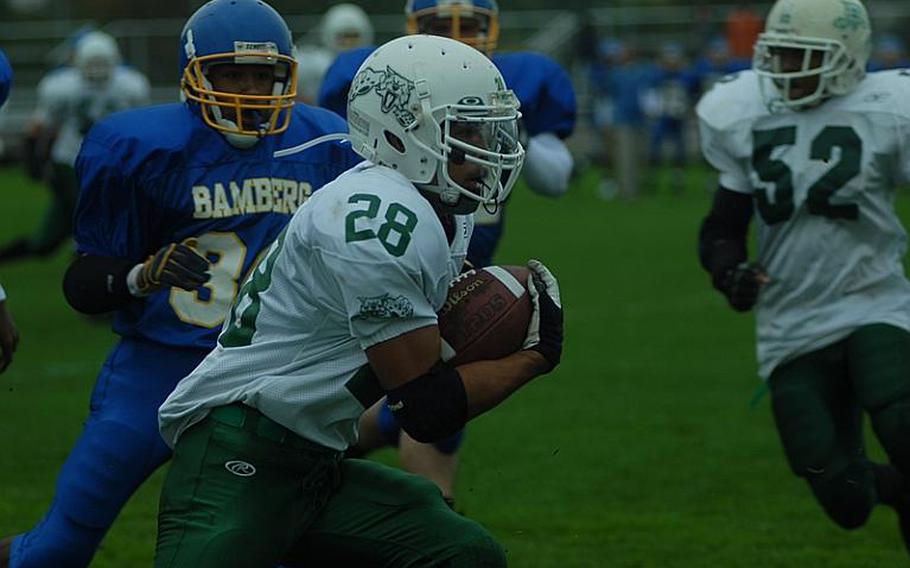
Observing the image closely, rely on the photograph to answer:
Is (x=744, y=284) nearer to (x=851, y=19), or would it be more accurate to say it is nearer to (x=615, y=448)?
(x=851, y=19)

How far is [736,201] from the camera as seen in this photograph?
514 cm

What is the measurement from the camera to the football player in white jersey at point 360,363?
3201 millimetres

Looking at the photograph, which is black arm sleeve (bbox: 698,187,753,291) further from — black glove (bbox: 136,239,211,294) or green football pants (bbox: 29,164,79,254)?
green football pants (bbox: 29,164,79,254)

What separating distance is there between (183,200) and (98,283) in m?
0.29

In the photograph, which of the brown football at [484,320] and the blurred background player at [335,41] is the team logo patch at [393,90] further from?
the blurred background player at [335,41]

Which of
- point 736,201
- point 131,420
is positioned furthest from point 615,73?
point 131,420

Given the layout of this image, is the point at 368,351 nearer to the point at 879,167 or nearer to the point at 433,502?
the point at 433,502

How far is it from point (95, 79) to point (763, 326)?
7907 mm

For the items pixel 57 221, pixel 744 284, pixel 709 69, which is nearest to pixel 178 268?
pixel 744 284

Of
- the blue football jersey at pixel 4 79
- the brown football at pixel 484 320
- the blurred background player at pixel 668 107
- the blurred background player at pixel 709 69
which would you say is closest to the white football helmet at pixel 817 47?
the brown football at pixel 484 320

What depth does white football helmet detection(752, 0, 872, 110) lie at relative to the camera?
4.89 m

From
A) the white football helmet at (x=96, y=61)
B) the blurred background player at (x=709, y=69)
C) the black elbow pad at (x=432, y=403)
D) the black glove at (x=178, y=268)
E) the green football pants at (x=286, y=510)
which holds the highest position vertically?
the black elbow pad at (x=432, y=403)

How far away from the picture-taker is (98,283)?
4012 millimetres

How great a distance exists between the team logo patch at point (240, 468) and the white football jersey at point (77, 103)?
334 inches
